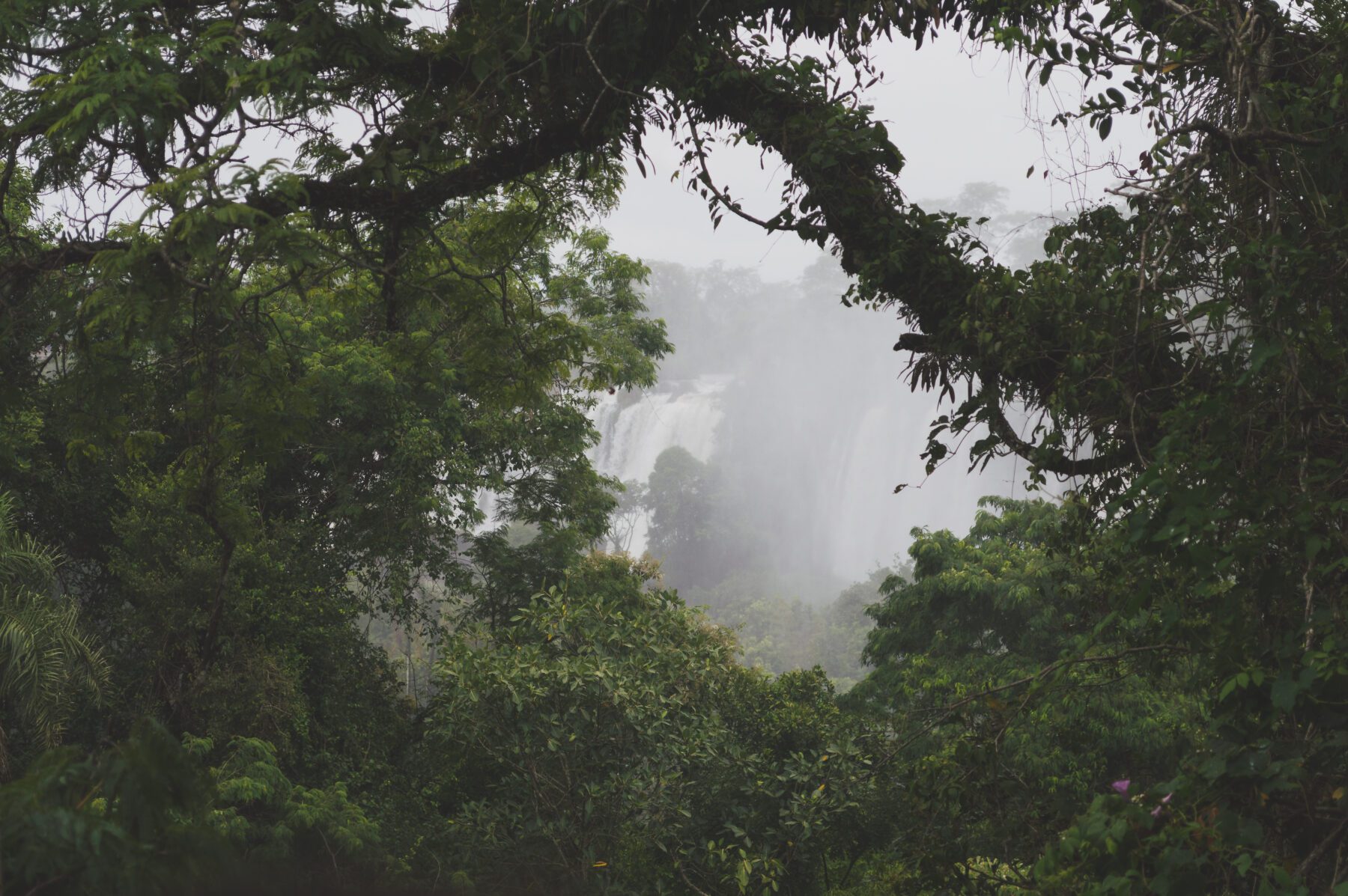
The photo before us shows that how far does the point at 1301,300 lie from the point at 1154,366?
1.92ft

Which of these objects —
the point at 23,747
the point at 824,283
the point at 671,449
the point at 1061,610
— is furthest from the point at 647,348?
the point at 824,283

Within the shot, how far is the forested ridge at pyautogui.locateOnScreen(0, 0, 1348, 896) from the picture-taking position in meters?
1.86

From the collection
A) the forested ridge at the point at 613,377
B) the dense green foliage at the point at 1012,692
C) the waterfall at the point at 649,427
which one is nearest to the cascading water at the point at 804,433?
the waterfall at the point at 649,427

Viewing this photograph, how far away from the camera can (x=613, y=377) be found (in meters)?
8.58

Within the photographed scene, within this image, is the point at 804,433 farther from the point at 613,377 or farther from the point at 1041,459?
the point at 1041,459

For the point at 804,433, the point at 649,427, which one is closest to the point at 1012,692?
the point at 649,427

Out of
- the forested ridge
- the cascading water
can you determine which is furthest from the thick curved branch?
the cascading water

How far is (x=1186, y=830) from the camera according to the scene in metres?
1.66

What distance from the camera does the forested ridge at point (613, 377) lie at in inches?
73.3

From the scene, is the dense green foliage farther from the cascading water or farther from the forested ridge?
the cascading water

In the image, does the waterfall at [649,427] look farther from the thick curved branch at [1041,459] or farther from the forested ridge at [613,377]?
the thick curved branch at [1041,459]

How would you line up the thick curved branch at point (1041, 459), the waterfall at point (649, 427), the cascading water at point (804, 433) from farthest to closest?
the cascading water at point (804, 433), the waterfall at point (649, 427), the thick curved branch at point (1041, 459)

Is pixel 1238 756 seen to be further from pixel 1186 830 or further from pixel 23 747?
pixel 23 747

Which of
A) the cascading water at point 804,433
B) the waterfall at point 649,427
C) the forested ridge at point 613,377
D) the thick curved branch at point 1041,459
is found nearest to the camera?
the forested ridge at point 613,377
